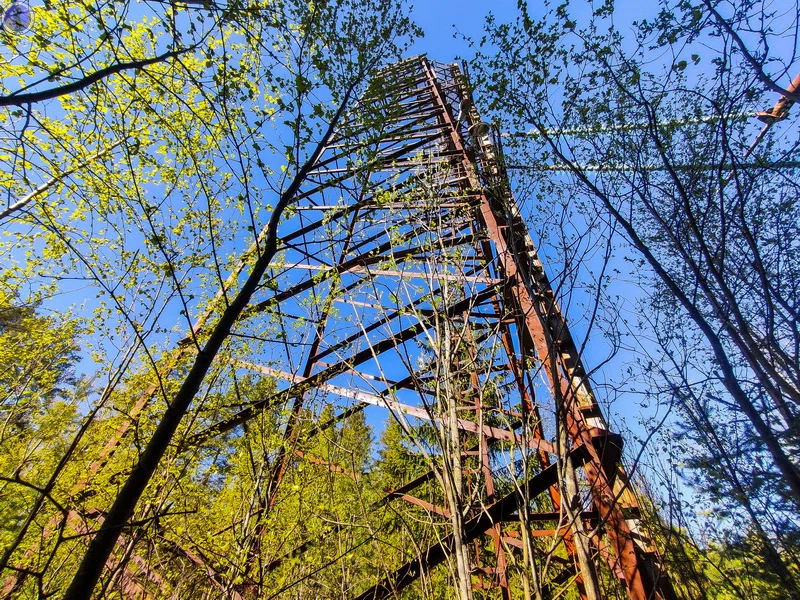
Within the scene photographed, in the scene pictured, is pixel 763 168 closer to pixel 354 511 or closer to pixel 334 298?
pixel 334 298

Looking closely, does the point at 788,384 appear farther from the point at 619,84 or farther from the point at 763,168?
the point at 619,84

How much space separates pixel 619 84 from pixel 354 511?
19.0 feet

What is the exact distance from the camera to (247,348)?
4.75 metres

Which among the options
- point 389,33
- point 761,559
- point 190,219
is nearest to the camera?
point 389,33

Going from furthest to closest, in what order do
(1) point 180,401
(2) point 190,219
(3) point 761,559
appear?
(3) point 761,559 → (2) point 190,219 → (1) point 180,401

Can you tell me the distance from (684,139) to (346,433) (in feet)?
19.0

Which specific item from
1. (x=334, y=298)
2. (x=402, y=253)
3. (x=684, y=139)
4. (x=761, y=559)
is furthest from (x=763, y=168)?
(x=761, y=559)

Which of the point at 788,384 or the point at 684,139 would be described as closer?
the point at 788,384

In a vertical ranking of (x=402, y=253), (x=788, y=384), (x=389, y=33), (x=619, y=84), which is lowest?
(x=788, y=384)

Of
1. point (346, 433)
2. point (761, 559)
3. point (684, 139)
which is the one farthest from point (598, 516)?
point (761, 559)

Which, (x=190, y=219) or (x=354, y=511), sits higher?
(x=190, y=219)

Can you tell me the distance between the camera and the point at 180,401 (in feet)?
5.47

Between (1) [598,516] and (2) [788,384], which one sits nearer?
(1) [598,516]

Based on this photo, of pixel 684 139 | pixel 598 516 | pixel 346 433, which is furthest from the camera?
pixel 346 433
